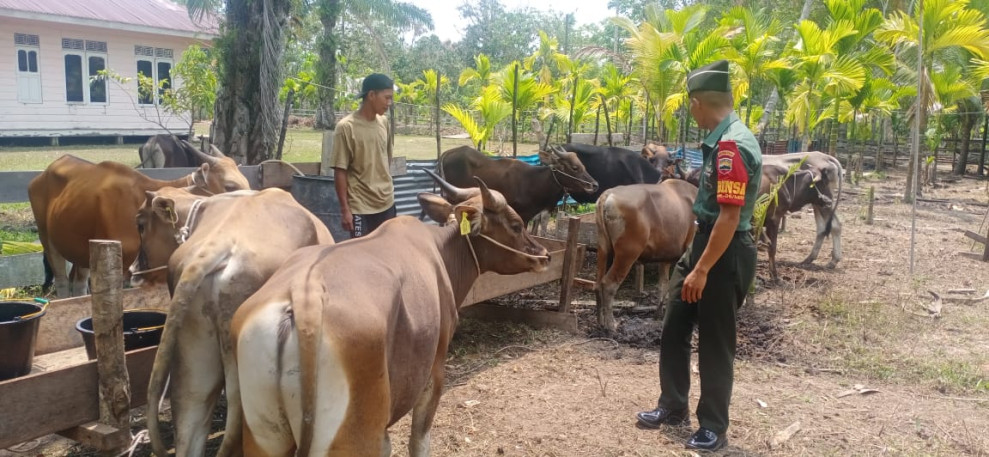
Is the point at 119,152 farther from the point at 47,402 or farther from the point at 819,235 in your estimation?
the point at 47,402

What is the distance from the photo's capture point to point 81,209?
6457 millimetres

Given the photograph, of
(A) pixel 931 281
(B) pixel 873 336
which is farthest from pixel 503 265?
(A) pixel 931 281

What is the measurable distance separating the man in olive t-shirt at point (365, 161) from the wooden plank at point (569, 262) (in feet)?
6.84

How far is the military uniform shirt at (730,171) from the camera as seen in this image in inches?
182

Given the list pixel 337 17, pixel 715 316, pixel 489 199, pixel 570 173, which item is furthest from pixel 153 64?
pixel 715 316

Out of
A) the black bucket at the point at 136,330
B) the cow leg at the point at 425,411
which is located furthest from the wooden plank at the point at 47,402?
the cow leg at the point at 425,411

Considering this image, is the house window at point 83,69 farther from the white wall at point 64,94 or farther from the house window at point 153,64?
the house window at point 153,64

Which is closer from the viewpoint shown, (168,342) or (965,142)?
(168,342)

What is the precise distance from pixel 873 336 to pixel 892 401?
1957 mm

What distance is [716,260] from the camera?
4.74m

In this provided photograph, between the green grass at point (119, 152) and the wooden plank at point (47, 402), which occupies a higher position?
the green grass at point (119, 152)

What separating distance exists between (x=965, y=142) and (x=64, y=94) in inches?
1227

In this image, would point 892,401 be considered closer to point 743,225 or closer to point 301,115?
point 743,225

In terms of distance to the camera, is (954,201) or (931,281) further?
(954,201)
